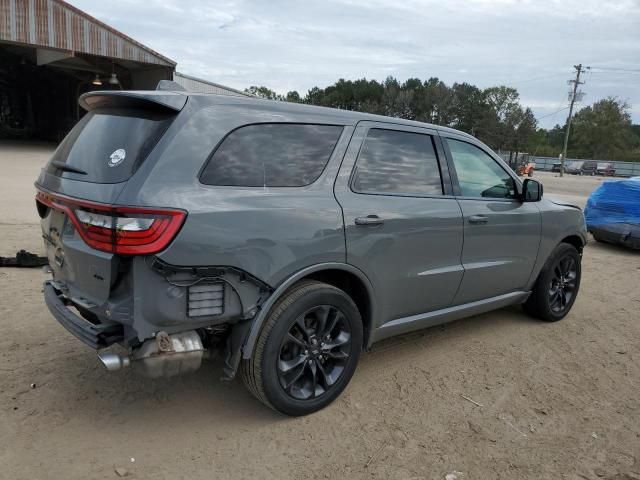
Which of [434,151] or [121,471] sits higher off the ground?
[434,151]

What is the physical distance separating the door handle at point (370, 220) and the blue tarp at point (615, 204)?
7.72 metres

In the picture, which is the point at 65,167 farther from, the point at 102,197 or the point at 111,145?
the point at 102,197

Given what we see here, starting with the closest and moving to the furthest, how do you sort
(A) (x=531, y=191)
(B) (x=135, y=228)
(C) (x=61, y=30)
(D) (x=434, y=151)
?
(B) (x=135, y=228)
(D) (x=434, y=151)
(A) (x=531, y=191)
(C) (x=61, y=30)

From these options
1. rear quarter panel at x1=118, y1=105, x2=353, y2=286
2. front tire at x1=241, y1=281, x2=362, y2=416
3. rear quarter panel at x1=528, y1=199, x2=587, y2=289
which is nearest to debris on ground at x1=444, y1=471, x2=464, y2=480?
front tire at x1=241, y1=281, x2=362, y2=416

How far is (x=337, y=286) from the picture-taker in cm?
333

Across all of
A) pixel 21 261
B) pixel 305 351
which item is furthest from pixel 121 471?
pixel 21 261

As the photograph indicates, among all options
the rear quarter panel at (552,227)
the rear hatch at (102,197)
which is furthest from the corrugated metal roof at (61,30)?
the rear quarter panel at (552,227)

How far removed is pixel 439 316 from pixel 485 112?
79.0 meters

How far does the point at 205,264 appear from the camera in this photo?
254 centimetres

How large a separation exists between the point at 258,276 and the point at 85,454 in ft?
4.29

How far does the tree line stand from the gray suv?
62.3m

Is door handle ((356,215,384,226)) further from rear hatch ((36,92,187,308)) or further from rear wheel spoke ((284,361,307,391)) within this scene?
rear hatch ((36,92,187,308))

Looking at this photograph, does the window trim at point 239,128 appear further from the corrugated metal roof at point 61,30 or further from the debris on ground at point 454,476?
the corrugated metal roof at point 61,30

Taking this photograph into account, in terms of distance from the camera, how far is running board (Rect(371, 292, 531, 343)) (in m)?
3.53
